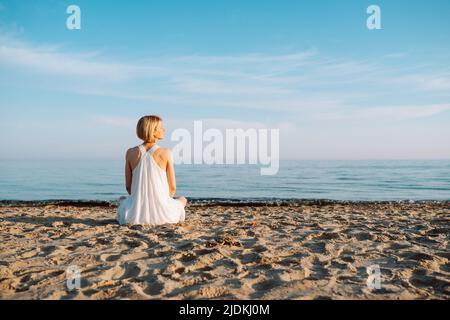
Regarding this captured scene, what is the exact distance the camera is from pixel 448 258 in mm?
4133

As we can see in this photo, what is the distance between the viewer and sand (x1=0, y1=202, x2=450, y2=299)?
3.10 meters

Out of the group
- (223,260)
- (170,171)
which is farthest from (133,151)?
(223,260)

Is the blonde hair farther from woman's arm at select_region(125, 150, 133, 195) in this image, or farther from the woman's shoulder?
woman's arm at select_region(125, 150, 133, 195)

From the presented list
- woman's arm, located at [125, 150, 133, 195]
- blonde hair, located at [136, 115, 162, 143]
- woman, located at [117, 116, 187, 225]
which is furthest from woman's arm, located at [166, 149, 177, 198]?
woman's arm, located at [125, 150, 133, 195]

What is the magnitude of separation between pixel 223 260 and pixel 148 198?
2.30 metres

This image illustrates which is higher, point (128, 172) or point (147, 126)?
point (147, 126)

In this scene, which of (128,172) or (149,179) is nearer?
(149,179)

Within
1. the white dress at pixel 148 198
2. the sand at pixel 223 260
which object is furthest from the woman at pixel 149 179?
the sand at pixel 223 260

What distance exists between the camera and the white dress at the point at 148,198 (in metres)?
5.74

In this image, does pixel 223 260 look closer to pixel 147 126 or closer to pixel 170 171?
pixel 170 171

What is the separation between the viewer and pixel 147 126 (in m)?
5.53

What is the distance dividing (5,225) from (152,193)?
275 centimetres
